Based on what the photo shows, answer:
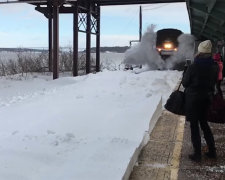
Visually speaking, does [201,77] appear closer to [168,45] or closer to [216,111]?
[216,111]

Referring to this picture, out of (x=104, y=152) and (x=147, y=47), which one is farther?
(x=147, y=47)

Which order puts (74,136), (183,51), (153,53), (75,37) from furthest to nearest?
(153,53) → (183,51) → (75,37) → (74,136)

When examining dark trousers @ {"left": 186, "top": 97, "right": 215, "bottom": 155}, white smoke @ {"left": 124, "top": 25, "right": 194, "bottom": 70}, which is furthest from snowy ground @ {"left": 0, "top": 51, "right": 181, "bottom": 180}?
white smoke @ {"left": 124, "top": 25, "right": 194, "bottom": 70}

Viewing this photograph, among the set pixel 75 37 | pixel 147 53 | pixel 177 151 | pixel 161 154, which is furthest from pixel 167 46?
pixel 161 154

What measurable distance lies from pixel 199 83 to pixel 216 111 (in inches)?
22.6

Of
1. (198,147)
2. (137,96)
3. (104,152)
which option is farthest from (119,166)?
(137,96)

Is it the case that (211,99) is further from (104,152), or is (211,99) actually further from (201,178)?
(104,152)

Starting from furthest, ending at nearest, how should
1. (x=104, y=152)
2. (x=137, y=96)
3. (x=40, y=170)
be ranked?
1. (x=137, y=96)
2. (x=104, y=152)
3. (x=40, y=170)

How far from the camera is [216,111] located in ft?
20.1

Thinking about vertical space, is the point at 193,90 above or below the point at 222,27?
below

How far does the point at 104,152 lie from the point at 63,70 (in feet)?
80.4

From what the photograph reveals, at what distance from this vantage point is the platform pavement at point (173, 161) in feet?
17.8

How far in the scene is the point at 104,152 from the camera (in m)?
5.72

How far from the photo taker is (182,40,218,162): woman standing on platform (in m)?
5.86
